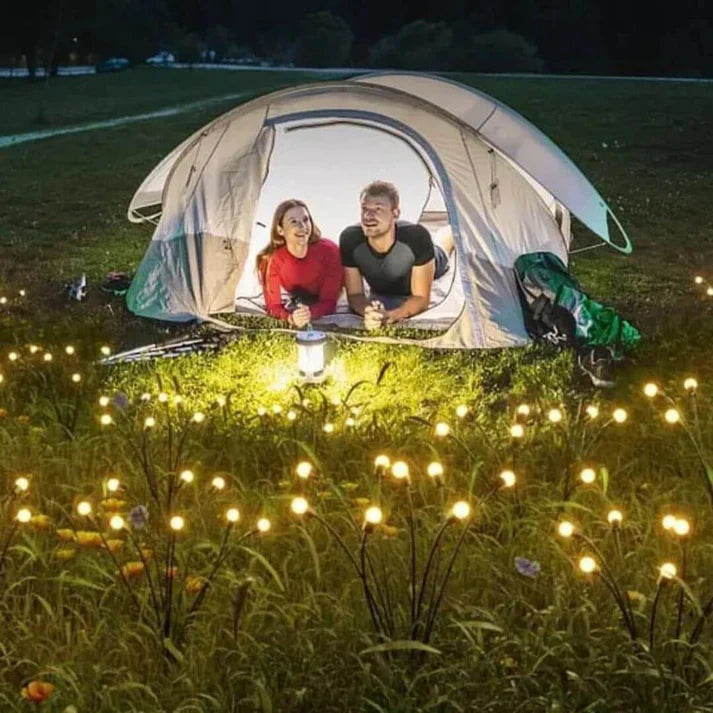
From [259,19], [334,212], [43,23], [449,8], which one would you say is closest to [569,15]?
[449,8]

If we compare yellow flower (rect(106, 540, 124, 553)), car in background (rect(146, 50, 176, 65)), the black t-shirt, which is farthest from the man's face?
car in background (rect(146, 50, 176, 65))

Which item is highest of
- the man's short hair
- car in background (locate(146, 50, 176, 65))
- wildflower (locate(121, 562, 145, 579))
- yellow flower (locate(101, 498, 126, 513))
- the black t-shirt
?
car in background (locate(146, 50, 176, 65))

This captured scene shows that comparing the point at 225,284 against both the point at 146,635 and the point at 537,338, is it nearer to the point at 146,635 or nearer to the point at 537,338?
the point at 537,338

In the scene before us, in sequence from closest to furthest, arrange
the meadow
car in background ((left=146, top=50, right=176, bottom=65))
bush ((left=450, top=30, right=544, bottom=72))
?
the meadow
bush ((left=450, top=30, right=544, bottom=72))
car in background ((left=146, top=50, right=176, bottom=65))

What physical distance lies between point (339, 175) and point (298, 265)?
4.39 feet

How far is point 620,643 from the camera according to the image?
3.42 metres

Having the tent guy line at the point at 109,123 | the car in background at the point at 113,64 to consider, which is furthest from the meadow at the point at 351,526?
the car in background at the point at 113,64

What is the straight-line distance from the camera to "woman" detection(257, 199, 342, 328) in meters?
7.79

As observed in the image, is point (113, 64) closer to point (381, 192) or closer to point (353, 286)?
point (353, 286)

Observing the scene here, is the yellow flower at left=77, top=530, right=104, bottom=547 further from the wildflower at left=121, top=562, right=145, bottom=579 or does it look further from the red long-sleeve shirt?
the red long-sleeve shirt

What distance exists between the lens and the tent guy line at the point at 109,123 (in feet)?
68.9

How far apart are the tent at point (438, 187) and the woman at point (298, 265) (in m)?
0.17

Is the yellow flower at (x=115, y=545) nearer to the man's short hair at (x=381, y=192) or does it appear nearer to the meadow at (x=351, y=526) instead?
the meadow at (x=351, y=526)

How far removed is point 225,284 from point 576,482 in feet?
12.3
